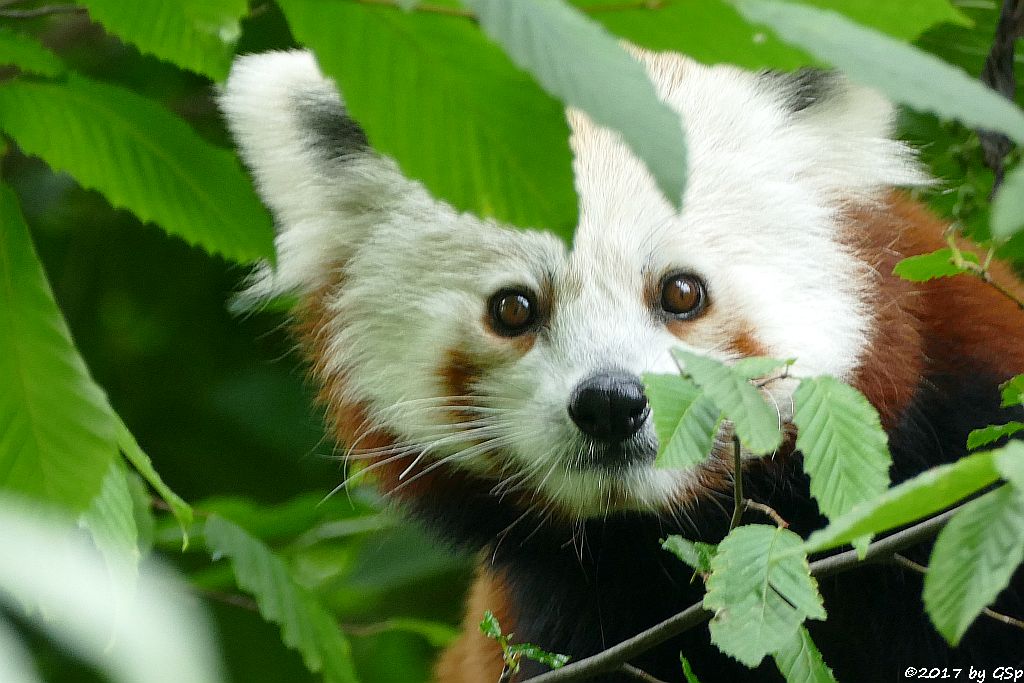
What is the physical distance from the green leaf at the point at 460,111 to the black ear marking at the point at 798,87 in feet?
5.89

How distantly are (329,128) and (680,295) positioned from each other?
3.86 feet

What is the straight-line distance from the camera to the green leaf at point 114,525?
189cm

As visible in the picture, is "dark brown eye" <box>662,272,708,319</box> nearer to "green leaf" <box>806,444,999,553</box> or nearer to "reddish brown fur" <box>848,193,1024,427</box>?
"reddish brown fur" <box>848,193,1024,427</box>

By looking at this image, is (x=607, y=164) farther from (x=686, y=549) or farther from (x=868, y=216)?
(x=686, y=549)

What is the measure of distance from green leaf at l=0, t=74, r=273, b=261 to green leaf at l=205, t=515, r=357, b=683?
3.45ft

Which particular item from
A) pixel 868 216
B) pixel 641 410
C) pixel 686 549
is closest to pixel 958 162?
pixel 868 216

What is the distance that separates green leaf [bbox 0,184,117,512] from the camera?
1644mm

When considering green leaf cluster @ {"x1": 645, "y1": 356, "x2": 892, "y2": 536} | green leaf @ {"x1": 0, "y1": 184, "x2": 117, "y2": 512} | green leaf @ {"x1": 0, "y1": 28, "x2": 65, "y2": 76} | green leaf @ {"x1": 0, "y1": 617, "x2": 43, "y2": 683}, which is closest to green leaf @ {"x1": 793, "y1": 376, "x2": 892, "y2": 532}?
green leaf cluster @ {"x1": 645, "y1": 356, "x2": 892, "y2": 536}

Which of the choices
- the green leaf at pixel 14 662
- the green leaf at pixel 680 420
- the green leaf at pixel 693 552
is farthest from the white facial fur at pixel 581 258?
the green leaf at pixel 14 662

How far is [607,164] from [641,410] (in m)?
0.72

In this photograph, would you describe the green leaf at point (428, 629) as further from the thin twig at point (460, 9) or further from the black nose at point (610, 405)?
the thin twig at point (460, 9)

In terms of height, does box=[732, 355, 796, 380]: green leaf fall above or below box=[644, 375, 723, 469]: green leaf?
above

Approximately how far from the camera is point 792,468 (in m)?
3.02

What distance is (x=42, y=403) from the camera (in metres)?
1.73
